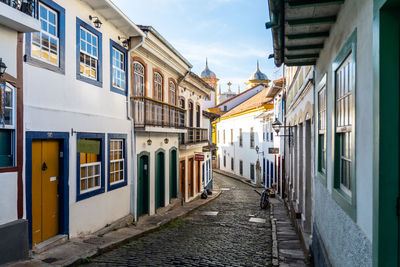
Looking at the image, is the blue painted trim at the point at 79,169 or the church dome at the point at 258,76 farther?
the church dome at the point at 258,76

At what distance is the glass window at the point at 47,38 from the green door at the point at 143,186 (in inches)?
213

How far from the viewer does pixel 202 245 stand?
9180mm

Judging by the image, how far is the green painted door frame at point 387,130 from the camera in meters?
2.55

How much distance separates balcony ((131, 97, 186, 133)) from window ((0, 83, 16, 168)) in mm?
5273

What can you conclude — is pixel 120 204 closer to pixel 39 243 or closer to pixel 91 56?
pixel 39 243

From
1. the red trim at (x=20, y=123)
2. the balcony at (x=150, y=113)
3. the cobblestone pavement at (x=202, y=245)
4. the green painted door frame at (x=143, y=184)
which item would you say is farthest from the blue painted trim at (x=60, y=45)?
the green painted door frame at (x=143, y=184)

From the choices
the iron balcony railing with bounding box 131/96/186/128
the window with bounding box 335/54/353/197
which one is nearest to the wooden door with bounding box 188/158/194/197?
the iron balcony railing with bounding box 131/96/186/128

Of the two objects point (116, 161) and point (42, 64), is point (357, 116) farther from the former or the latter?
point (116, 161)

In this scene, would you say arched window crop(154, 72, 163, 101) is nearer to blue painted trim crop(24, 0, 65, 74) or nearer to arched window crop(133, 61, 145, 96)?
arched window crop(133, 61, 145, 96)

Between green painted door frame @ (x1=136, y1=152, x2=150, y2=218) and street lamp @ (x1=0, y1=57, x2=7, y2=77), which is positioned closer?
street lamp @ (x1=0, y1=57, x2=7, y2=77)

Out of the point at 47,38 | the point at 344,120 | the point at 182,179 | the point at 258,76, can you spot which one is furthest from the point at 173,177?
Result: the point at 258,76

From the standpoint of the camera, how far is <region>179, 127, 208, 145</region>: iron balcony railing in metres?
17.8

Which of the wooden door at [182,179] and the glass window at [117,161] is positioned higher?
the glass window at [117,161]

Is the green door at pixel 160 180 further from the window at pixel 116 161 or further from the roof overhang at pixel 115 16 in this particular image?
the roof overhang at pixel 115 16
